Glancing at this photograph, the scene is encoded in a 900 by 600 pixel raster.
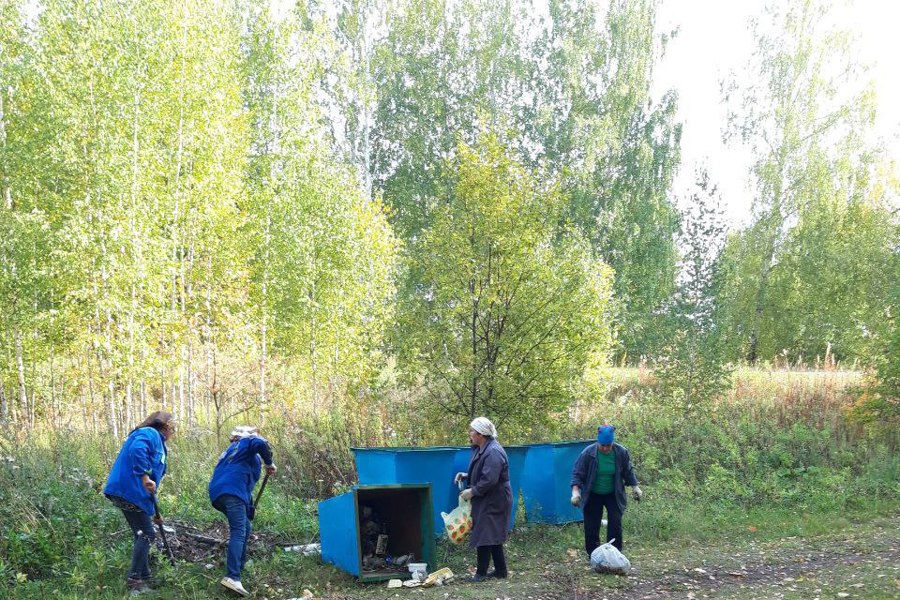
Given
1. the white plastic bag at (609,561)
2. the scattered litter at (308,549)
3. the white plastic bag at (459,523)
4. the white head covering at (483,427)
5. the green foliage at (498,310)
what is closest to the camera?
the white plastic bag at (609,561)

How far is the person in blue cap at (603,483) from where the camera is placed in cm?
842

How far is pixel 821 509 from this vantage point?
11602 mm

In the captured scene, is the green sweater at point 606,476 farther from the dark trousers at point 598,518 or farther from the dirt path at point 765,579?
the dirt path at point 765,579

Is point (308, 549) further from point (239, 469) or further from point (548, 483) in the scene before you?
point (548, 483)

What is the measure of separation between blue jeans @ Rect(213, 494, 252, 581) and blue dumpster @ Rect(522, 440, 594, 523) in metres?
4.01

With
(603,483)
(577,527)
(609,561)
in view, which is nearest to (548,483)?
(577,527)

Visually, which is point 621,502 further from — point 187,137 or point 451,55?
point 451,55

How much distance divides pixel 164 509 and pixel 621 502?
564 centimetres

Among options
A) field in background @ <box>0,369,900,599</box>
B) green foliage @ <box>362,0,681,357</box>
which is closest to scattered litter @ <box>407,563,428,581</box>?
field in background @ <box>0,369,900,599</box>

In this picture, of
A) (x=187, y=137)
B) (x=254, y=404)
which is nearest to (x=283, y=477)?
(x=254, y=404)

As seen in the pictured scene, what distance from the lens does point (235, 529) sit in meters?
7.09

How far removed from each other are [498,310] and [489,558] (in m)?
3.81

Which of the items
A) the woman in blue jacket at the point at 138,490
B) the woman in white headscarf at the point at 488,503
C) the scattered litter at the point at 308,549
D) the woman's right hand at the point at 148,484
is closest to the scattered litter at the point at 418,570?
the woman in white headscarf at the point at 488,503

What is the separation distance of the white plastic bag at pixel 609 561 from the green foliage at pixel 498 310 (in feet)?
9.77
